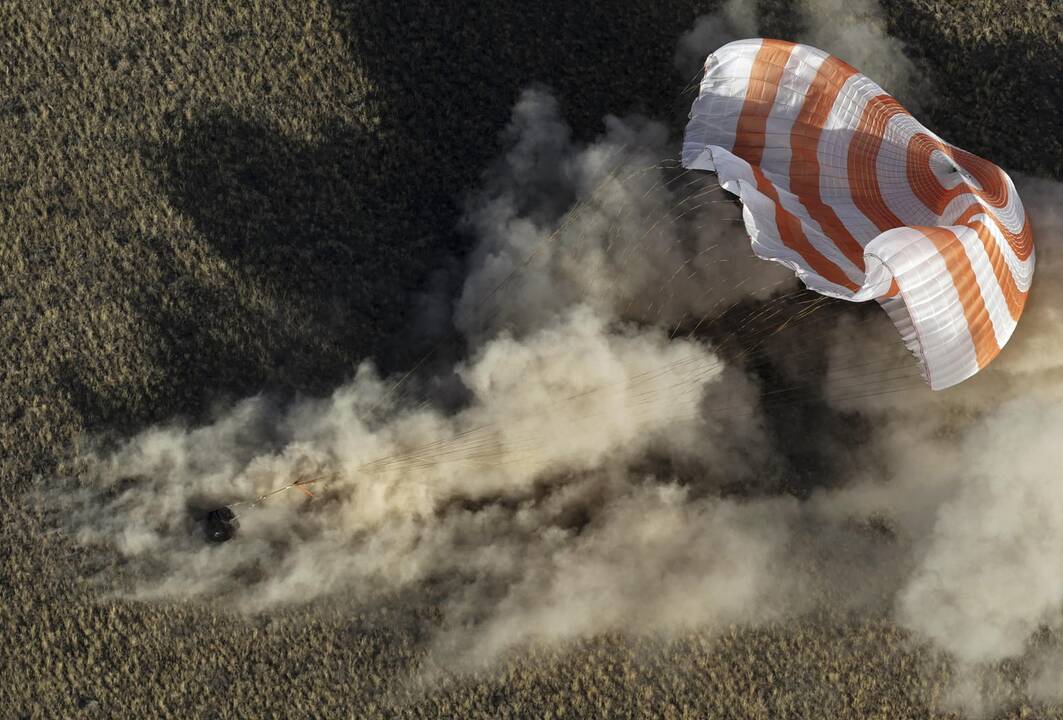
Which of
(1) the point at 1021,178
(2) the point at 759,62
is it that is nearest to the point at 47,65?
(2) the point at 759,62

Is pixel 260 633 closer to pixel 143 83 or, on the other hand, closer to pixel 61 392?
pixel 61 392

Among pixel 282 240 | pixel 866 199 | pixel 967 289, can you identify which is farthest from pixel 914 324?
pixel 282 240

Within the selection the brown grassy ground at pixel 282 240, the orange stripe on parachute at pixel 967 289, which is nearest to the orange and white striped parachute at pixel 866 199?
the orange stripe on parachute at pixel 967 289

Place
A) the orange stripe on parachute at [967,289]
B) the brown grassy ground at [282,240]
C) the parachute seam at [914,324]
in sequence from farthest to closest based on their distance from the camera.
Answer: the brown grassy ground at [282,240] < the orange stripe on parachute at [967,289] < the parachute seam at [914,324]

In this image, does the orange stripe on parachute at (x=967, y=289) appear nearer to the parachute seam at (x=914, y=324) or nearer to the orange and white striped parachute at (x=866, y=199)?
the orange and white striped parachute at (x=866, y=199)

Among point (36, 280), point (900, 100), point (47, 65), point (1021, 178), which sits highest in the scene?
point (47, 65)

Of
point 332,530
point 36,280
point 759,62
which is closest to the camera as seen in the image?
point 759,62
